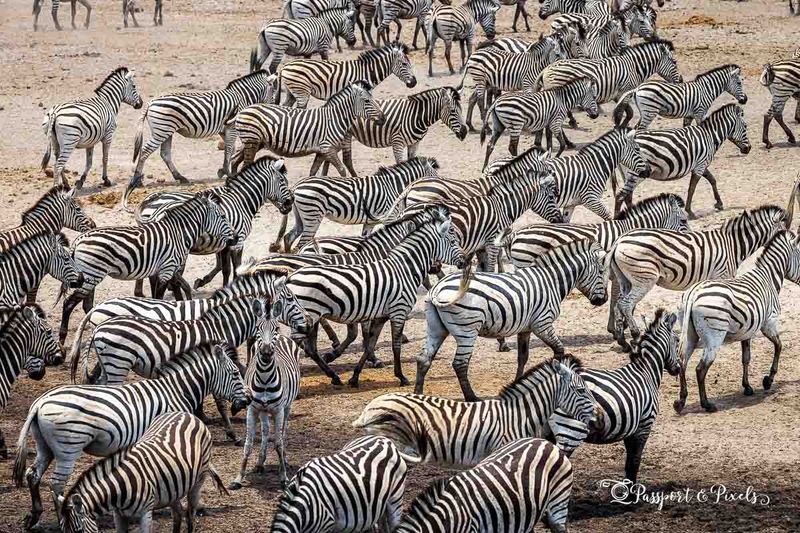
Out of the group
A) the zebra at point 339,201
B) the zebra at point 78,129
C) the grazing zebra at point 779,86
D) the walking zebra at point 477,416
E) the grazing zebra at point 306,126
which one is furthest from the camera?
the grazing zebra at point 779,86

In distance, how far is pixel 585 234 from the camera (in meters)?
14.1

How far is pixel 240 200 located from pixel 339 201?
1.09 metres

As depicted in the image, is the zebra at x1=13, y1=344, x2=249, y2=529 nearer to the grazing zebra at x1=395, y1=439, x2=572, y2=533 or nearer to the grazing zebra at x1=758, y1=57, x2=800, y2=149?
the grazing zebra at x1=395, y1=439, x2=572, y2=533

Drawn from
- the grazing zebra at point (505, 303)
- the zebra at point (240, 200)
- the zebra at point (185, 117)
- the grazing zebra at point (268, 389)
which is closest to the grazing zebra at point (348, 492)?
the grazing zebra at point (268, 389)

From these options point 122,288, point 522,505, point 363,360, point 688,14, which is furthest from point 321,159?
point 688,14

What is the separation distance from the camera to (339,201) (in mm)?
15594

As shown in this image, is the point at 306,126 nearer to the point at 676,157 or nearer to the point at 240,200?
the point at 240,200

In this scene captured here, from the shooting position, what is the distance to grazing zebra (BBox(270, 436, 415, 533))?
27.2 feet

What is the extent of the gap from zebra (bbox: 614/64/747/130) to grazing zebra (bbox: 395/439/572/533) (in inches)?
444

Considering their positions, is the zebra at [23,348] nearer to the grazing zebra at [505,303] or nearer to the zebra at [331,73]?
the grazing zebra at [505,303]

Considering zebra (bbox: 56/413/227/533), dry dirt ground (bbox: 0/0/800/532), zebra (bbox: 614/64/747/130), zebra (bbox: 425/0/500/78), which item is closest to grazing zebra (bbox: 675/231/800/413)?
dry dirt ground (bbox: 0/0/800/532)

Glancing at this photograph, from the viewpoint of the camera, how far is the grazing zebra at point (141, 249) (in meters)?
14.0

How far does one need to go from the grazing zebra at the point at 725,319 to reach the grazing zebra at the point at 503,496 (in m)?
3.27

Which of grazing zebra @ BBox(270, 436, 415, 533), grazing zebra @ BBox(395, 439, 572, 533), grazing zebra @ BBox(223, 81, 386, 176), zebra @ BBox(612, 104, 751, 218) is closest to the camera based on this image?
grazing zebra @ BBox(395, 439, 572, 533)
